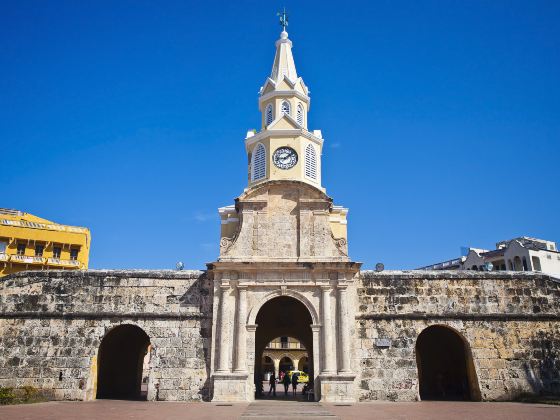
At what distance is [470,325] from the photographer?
23.0m

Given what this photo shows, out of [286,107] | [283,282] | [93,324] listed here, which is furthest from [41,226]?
[283,282]

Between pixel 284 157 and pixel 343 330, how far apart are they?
Result: 39.7 feet

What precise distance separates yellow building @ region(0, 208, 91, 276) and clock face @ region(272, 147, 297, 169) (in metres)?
26.9

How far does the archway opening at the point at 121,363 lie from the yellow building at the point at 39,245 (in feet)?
66.0

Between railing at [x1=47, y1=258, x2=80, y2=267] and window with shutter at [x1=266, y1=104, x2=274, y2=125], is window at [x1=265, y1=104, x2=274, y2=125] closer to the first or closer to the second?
window with shutter at [x1=266, y1=104, x2=274, y2=125]

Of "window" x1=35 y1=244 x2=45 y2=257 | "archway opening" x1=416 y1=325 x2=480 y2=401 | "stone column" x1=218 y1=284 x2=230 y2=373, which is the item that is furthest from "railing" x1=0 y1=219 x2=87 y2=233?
"archway opening" x1=416 y1=325 x2=480 y2=401

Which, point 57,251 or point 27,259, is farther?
point 57,251

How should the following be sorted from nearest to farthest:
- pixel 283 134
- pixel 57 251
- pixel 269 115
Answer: pixel 283 134 < pixel 269 115 < pixel 57 251

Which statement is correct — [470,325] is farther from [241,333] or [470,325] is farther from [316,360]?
[241,333]

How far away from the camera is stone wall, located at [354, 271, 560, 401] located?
2206 cm

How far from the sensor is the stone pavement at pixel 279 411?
15805 mm

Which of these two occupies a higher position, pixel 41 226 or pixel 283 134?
pixel 283 134

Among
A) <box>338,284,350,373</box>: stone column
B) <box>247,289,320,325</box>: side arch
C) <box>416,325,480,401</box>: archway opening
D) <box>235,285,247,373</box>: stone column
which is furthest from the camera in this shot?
<box>416,325,480,401</box>: archway opening

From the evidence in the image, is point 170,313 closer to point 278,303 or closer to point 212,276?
point 212,276
